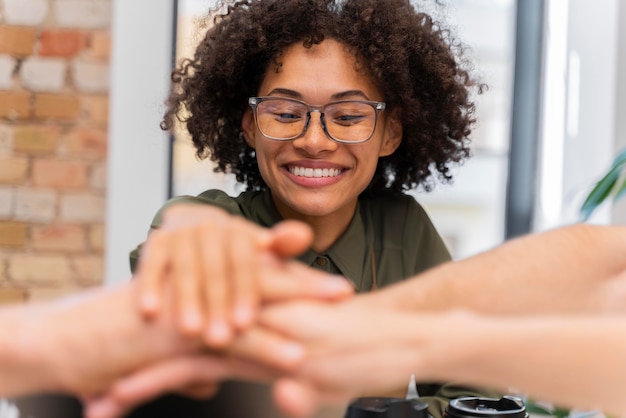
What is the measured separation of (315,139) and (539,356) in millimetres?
730

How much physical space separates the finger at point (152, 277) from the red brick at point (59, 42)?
4.90ft

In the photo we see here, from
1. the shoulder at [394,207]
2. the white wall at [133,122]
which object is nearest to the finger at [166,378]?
the shoulder at [394,207]

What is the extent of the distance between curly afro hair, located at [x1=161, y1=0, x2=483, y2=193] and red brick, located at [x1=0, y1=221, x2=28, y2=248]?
58 cm

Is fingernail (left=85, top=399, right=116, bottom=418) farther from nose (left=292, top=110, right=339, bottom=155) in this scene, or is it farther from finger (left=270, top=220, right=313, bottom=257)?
nose (left=292, top=110, right=339, bottom=155)

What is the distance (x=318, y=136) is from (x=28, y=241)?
1055 millimetres

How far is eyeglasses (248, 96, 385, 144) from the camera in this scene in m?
1.33

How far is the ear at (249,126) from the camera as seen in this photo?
149 centimetres

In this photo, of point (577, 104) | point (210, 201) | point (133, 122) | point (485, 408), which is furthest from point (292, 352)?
point (577, 104)

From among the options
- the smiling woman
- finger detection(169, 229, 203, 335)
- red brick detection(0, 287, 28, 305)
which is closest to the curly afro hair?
the smiling woman

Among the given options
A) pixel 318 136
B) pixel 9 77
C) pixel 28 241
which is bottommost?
pixel 28 241

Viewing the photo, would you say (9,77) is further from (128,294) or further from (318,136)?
(128,294)

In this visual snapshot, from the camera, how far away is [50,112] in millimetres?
2029

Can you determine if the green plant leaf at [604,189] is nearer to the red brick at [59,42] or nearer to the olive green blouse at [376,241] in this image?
the olive green blouse at [376,241]

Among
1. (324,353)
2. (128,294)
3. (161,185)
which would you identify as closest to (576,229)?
(324,353)
